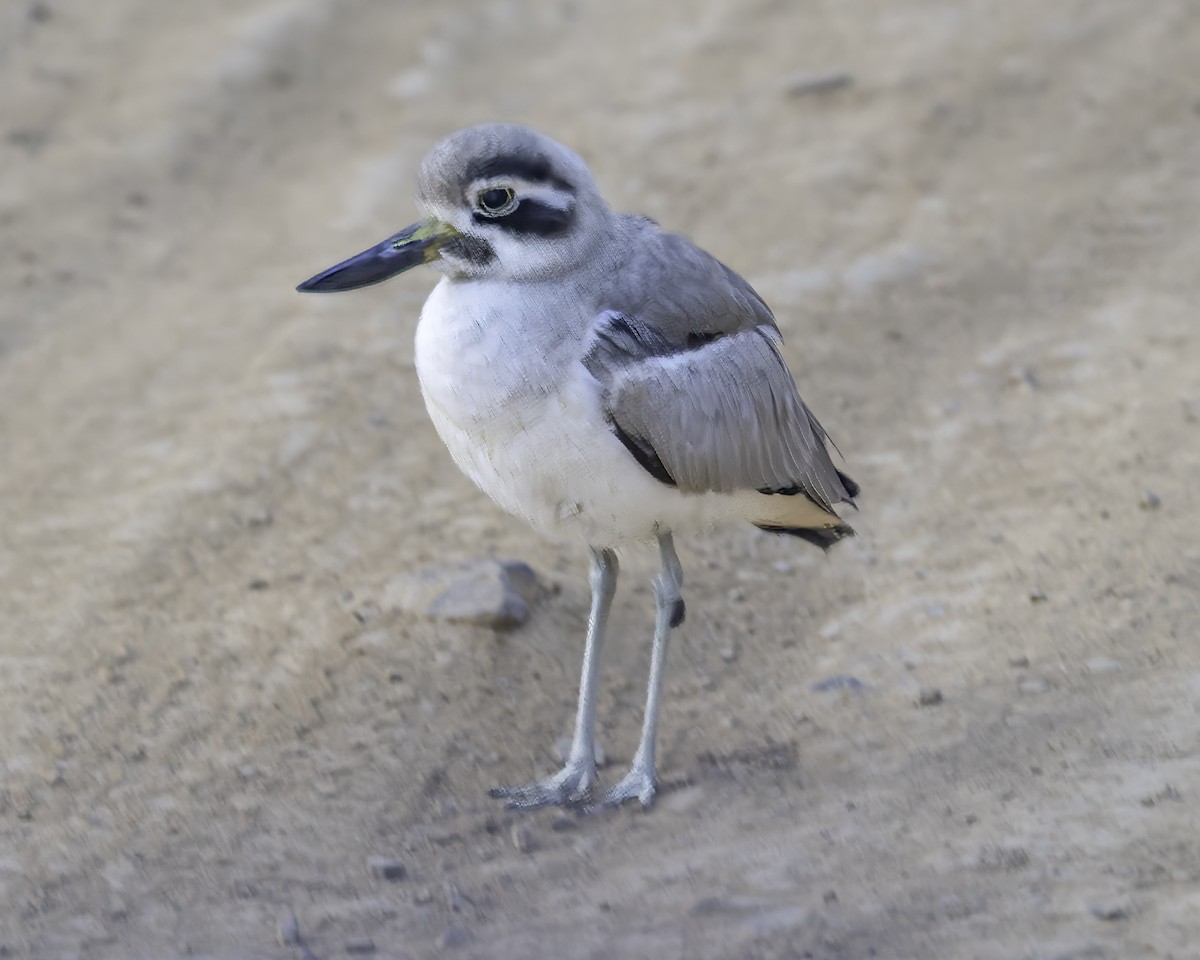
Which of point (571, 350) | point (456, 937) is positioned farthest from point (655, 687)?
point (571, 350)

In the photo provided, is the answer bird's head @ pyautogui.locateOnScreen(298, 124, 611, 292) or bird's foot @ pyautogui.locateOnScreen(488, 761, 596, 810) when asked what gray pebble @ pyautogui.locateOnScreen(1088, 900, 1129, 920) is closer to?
bird's foot @ pyautogui.locateOnScreen(488, 761, 596, 810)

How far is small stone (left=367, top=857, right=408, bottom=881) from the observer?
15.1ft

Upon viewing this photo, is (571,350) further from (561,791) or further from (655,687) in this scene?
(561,791)

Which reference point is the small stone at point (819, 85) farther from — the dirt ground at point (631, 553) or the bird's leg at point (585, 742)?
the bird's leg at point (585, 742)

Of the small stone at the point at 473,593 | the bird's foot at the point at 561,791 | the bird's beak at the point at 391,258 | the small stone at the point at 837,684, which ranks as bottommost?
the small stone at the point at 837,684

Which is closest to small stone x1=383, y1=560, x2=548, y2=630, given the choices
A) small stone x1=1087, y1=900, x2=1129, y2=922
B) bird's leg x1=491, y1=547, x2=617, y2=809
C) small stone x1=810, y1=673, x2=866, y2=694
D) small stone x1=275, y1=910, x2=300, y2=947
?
bird's leg x1=491, y1=547, x2=617, y2=809

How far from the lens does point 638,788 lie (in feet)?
16.5

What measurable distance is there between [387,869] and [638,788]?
2.93 ft

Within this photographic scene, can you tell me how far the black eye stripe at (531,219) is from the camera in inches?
177

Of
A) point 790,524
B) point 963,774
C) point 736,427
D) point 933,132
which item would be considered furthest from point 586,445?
point 933,132

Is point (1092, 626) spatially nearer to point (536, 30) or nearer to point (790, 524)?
point (790, 524)

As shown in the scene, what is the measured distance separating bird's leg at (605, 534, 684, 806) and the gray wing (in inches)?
14.8

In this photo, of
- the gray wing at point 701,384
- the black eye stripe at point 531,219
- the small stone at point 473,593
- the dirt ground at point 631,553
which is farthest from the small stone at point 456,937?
the black eye stripe at point 531,219

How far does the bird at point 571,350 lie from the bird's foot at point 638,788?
0.03m
